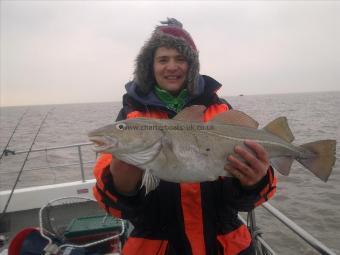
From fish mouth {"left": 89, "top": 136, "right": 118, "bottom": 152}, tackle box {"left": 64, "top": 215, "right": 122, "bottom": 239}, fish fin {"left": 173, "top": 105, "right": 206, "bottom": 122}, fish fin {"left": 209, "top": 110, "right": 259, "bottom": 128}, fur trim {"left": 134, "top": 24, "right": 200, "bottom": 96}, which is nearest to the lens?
fish mouth {"left": 89, "top": 136, "right": 118, "bottom": 152}

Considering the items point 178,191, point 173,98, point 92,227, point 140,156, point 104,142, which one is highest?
point 173,98

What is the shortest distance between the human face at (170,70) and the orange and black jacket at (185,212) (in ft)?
3.13

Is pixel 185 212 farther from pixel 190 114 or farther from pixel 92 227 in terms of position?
pixel 92 227

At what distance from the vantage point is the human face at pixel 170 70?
3311 millimetres

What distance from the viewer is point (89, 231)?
553cm

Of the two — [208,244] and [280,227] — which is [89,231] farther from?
[280,227]

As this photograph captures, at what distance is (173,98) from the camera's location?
3.37 meters

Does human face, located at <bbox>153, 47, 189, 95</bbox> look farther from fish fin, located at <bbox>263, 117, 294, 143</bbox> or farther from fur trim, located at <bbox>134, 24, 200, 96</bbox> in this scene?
fish fin, located at <bbox>263, 117, 294, 143</bbox>

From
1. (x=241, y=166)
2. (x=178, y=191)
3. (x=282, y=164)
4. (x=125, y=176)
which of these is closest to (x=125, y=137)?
(x=125, y=176)

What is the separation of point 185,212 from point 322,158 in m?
1.45

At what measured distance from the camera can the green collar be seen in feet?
10.9

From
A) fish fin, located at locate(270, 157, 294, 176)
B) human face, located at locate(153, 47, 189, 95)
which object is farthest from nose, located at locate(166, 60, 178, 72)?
fish fin, located at locate(270, 157, 294, 176)

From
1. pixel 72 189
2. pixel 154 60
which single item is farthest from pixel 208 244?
pixel 72 189

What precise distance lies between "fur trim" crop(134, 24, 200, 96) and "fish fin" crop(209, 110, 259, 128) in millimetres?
444
